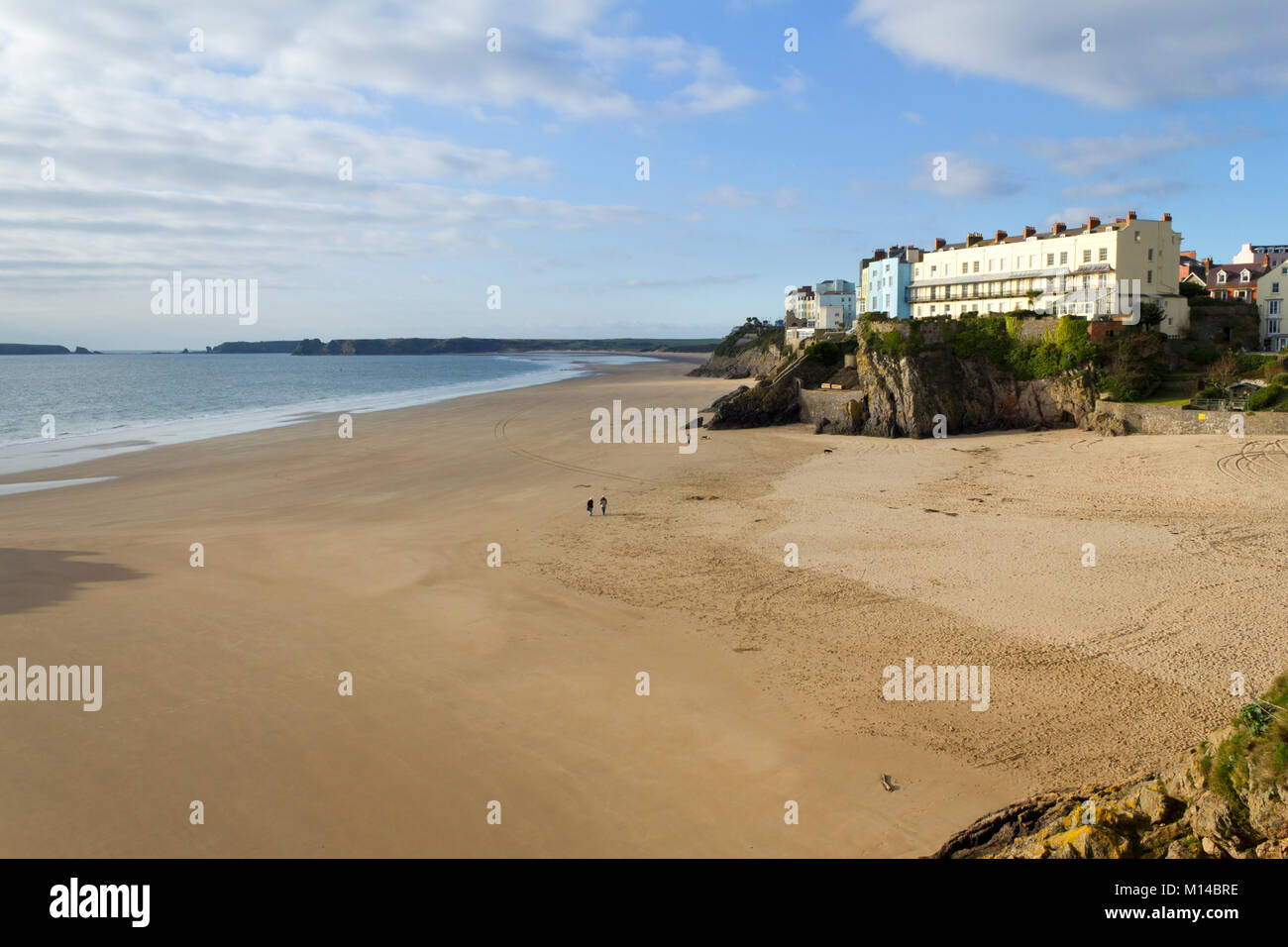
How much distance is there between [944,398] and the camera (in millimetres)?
39438

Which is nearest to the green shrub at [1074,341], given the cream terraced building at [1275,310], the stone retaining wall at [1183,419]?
the stone retaining wall at [1183,419]

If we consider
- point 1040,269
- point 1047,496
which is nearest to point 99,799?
point 1047,496

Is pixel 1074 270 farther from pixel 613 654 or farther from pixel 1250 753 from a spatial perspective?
pixel 1250 753

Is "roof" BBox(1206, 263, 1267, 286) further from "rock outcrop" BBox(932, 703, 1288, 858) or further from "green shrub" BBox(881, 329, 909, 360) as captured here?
"rock outcrop" BBox(932, 703, 1288, 858)

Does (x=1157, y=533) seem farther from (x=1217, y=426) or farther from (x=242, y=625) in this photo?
(x=242, y=625)

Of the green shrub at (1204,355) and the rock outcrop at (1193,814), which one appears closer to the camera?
the rock outcrop at (1193,814)

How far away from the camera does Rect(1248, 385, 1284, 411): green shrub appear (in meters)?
30.1

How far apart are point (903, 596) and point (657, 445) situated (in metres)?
22.6

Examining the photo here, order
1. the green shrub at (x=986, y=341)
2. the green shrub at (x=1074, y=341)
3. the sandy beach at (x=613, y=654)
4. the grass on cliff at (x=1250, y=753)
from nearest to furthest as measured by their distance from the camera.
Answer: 1. the grass on cliff at (x=1250, y=753)
2. the sandy beach at (x=613, y=654)
3. the green shrub at (x=1074, y=341)
4. the green shrub at (x=986, y=341)

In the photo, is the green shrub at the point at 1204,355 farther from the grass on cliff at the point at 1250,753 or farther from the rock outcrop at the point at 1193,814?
the grass on cliff at the point at 1250,753

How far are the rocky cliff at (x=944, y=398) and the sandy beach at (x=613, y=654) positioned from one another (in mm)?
11688

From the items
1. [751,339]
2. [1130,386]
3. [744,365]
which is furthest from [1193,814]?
[751,339]

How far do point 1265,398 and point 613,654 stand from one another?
31.7 m

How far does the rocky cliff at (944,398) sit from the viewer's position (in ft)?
125
